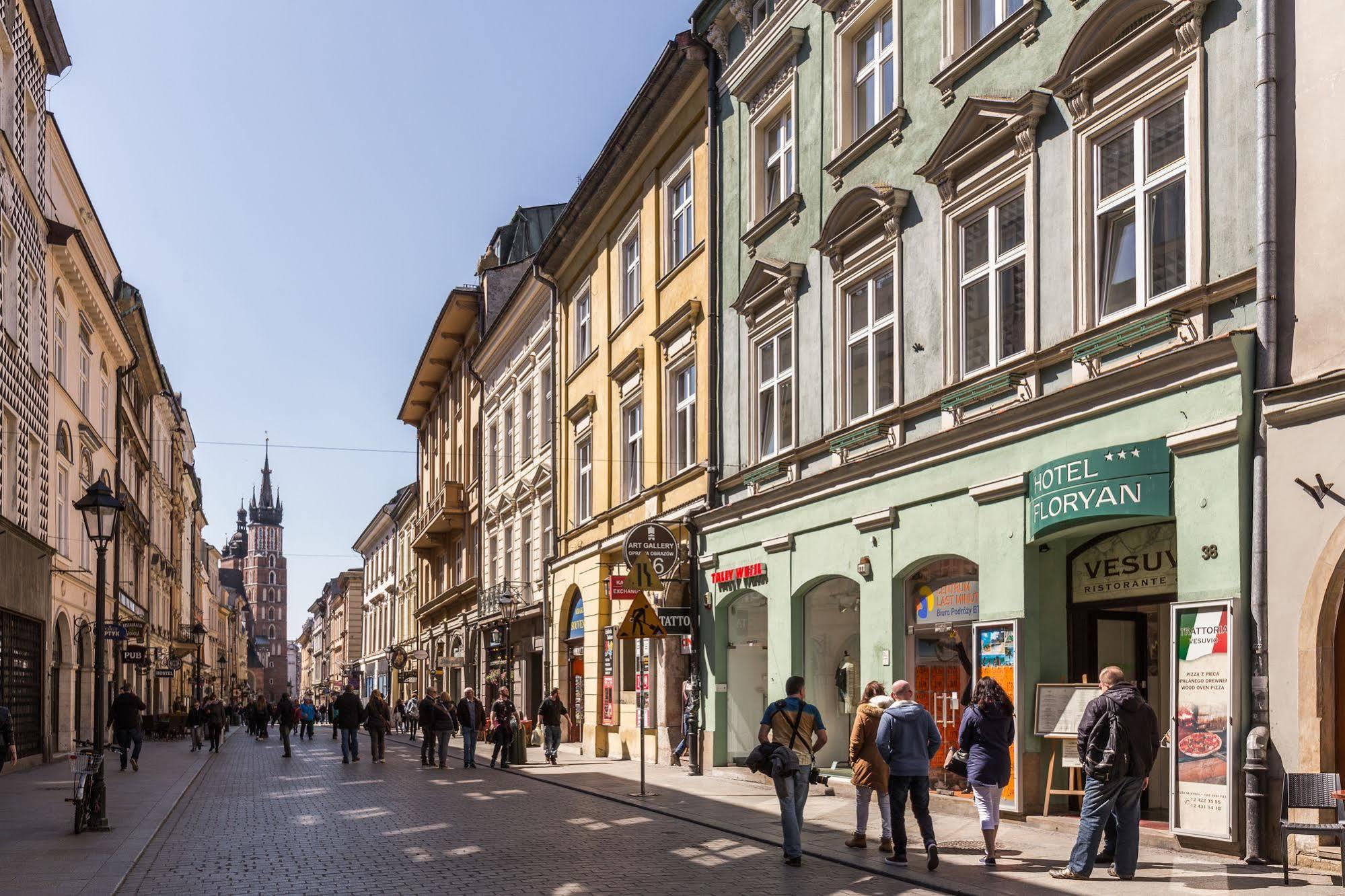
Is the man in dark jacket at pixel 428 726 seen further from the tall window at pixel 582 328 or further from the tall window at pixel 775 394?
the tall window at pixel 775 394

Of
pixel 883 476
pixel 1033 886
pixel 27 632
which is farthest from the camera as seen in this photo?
pixel 27 632

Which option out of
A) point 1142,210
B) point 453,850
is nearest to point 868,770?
point 453,850

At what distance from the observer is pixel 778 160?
2233 cm

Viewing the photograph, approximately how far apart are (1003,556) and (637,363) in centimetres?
1401

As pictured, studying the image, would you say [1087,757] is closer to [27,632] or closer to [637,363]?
[637,363]

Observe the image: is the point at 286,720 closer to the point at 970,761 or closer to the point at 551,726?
the point at 551,726

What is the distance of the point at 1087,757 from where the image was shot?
11156 mm

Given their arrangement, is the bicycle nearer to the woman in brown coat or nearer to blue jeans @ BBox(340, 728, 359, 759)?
the woman in brown coat

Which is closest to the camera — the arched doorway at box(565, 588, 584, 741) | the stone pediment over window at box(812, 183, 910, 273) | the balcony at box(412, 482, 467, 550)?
the stone pediment over window at box(812, 183, 910, 273)

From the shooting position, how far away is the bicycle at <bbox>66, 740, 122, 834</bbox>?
49.1 feet

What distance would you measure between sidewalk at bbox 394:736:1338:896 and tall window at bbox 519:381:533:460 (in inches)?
738

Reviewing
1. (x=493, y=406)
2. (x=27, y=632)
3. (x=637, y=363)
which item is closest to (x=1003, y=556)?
(x=637, y=363)

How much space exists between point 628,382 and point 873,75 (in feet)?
37.5

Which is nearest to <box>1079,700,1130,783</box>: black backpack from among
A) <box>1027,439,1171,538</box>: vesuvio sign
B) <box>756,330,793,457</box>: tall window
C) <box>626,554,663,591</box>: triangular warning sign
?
<box>1027,439,1171,538</box>: vesuvio sign
